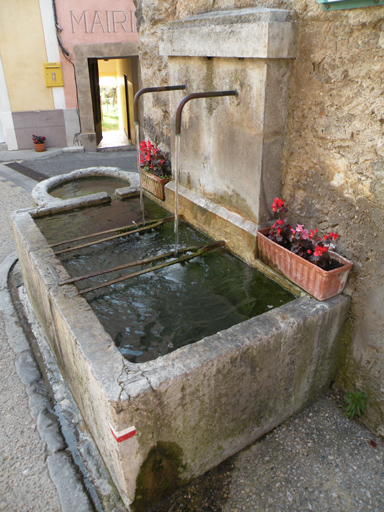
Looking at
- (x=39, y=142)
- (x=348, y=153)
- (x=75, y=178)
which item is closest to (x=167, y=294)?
(x=348, y=153)

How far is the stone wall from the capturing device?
238 cm

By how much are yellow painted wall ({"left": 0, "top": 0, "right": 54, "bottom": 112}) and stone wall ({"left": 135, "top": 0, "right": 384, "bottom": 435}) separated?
8.97 metres

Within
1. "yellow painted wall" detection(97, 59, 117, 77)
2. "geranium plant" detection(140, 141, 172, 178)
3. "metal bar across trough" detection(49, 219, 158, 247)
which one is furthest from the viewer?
"yellow painted wall" detection(97, 59, 117, 77)

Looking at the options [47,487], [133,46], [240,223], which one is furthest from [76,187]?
[133,46]

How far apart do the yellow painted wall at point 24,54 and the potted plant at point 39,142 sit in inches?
31.8

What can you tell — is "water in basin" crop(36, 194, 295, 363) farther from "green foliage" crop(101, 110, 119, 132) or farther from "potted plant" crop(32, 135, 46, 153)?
"green foliage" crop(101, 110, 119, 132)

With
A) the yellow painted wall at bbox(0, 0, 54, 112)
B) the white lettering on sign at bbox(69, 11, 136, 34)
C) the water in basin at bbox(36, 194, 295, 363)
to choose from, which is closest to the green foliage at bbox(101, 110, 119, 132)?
the yellow painted wall at bbox(0, 0, 54, 112)

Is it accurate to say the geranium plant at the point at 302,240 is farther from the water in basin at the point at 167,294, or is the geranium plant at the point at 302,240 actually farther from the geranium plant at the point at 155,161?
the geranium plant at the point at 155,161

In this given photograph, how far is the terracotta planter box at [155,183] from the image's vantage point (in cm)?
459

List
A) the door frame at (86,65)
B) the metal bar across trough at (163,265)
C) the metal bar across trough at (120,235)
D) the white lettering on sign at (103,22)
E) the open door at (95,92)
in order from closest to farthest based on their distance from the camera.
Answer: the metal bar across trough at (163,265), the metal bar across trough at (120,235), the white lettering on sign at (103,22), the door frame at (86,65), the open door at (95,92)

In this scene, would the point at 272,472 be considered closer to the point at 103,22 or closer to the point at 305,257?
the point at 305,257

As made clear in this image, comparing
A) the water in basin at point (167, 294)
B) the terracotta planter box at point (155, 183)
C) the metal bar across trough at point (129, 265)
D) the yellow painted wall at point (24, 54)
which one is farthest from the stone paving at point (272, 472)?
the yellow painted wall at point (24, 54)

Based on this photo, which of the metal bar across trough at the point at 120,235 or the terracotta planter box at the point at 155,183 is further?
the terracotta planter box at the point at 155,183

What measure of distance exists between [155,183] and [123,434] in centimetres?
320
